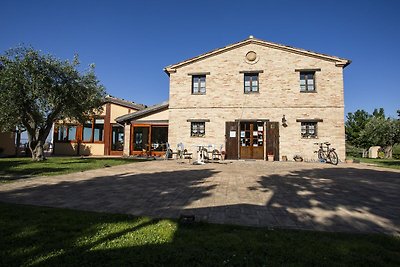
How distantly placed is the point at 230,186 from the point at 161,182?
1.91m

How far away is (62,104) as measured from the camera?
12.1m

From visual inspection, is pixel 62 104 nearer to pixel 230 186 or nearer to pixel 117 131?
pixel 117 131

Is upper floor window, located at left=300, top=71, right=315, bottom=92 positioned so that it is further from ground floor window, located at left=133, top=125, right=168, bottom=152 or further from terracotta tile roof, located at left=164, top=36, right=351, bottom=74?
ground floor window, located at left=133, top=125, right=168, bottom=152

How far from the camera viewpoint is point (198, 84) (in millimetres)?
15977

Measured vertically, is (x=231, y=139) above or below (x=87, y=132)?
below

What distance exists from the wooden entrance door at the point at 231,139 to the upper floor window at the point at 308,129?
411 centimetres

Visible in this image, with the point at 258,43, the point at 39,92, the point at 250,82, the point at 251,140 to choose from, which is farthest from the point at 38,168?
the point at 258,43

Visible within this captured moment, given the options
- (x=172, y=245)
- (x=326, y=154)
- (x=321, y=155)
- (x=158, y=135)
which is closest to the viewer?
(x=172, y=245)

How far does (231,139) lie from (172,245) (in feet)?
41.8

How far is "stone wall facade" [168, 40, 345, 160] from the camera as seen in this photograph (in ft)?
46.3

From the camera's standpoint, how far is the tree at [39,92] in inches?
425

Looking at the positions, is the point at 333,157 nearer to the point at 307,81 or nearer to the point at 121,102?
the point at 307,81

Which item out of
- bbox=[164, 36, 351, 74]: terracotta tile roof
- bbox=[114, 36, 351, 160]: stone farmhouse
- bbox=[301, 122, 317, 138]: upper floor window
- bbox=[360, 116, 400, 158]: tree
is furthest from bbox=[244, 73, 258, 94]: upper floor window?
bbox=[360, 116, 400, 158]: tree

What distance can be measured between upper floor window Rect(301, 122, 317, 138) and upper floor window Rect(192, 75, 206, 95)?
689 centimetres
